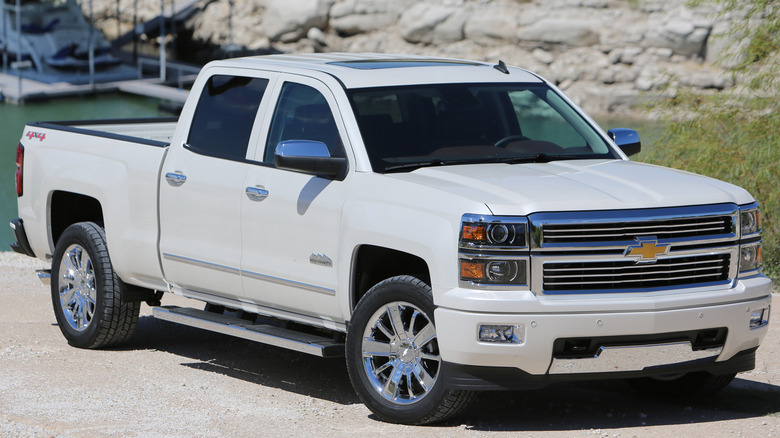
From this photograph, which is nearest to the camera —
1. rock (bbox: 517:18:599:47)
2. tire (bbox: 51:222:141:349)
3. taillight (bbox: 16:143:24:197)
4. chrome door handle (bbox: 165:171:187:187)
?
chrome door handle (bbox: 165:171:187:187)

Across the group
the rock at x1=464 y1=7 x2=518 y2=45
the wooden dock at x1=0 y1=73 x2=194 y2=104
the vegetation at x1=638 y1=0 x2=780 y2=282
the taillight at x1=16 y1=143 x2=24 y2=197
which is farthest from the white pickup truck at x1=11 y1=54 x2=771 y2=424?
the rock at x1=464 y1=7 x2=518 y2=45

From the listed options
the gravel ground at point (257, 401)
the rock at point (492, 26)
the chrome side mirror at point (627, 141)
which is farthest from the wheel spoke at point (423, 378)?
the rock at point (492, 26)

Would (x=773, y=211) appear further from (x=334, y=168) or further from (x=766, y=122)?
(x=334, y=168)

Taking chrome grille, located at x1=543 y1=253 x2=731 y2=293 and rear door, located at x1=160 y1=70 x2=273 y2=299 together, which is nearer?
chrome grille, located at x1=543 y1=253 x2=731 y2=293

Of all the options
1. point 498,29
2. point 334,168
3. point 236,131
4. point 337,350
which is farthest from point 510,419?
point 498,29

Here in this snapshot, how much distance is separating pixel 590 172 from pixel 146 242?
293cm

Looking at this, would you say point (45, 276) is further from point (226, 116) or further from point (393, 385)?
point (393, 385)

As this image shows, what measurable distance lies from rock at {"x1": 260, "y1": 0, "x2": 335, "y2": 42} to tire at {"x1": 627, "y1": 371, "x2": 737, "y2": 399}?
3828 centimetres

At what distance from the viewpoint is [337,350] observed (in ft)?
22.8

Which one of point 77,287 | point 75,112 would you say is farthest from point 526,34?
point 77,287

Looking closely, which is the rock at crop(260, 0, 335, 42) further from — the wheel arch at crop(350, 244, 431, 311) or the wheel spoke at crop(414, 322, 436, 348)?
the wheel spoke at crop(414, 322, 436, 348)

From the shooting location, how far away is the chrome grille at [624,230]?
19.8 ft

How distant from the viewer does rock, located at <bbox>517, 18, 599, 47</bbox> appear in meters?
→ 41.2

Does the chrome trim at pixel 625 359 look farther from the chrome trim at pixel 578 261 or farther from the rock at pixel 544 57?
the rock at pixel 544 57
